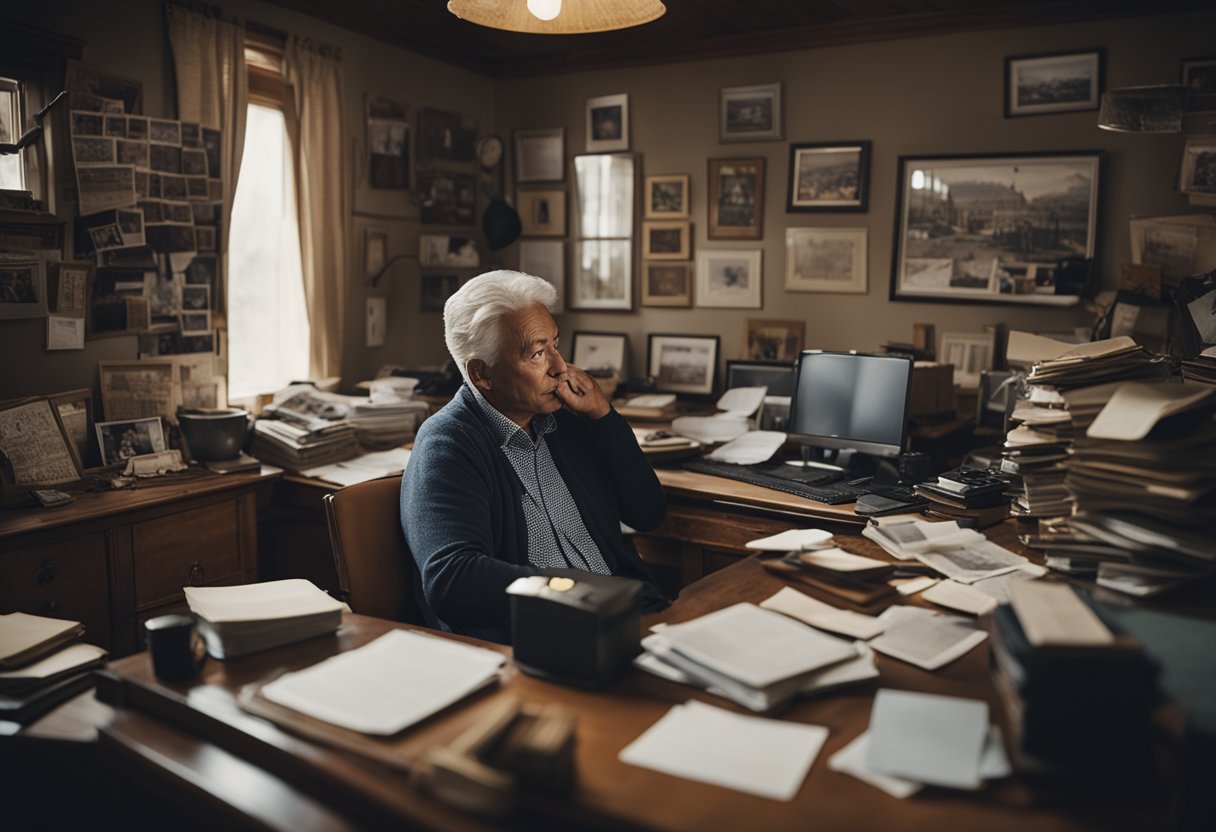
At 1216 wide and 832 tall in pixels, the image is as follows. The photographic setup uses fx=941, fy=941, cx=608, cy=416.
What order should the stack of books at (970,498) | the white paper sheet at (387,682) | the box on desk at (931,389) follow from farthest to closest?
the box on desk at (931,389), the stack of books at (970,498), the white paper sheet at (387,682)

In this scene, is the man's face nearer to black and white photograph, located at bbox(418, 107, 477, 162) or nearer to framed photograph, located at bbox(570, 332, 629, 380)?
framed photograph, located at bbox(570, 332, 629, 380)

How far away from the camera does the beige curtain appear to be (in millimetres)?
4031

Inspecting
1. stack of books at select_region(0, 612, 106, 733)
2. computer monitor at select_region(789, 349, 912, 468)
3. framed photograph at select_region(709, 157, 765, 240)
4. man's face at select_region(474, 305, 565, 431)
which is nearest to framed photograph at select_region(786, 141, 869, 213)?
framed photograph at select_region(709, 157, 765, 240)

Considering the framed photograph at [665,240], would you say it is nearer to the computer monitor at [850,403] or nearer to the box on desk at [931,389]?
the box on desk at [931,389]

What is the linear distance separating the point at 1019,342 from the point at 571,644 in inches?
80.7

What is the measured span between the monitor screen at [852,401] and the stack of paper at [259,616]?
195 centimetres

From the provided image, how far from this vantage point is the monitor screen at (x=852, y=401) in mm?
3082

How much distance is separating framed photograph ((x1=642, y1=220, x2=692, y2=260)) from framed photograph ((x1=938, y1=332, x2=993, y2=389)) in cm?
139

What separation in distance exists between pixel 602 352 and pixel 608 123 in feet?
3.96

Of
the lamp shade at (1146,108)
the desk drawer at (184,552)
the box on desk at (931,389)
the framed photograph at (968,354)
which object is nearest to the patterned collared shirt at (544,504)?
the desk drawer at (184,552)

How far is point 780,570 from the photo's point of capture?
1962 millimetres

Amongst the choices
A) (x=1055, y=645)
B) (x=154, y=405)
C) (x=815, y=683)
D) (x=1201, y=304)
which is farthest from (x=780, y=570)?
(x=154, y=405)

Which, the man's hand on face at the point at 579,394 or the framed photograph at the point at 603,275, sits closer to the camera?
the man's hand on face at the point at 579,394

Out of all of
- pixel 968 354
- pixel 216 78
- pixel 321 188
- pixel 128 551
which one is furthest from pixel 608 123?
pixel 128 551
